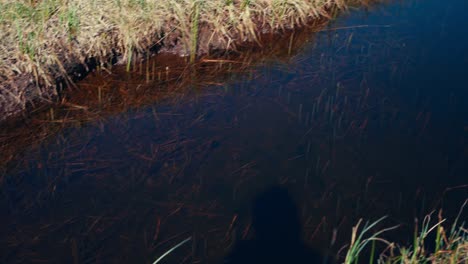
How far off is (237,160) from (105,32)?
67.7 inches

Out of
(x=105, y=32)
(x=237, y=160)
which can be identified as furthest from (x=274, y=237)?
(x=105, y=32)

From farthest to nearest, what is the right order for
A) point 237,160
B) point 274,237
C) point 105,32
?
point 105,32 < point 237,160 < point 274,237

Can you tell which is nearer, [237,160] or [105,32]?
[237,160]

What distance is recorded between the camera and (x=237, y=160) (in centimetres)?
378

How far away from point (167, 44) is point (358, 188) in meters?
2.35

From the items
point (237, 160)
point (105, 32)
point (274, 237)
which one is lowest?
point (274, 237)

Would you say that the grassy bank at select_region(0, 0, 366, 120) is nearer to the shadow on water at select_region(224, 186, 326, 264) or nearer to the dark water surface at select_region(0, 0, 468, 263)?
the dark water surface at select_region(0, 0, 468, 263)

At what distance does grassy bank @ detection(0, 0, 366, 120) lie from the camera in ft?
13.8

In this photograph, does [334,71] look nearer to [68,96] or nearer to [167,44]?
[167,44]

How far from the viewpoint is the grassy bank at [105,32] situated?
13.8 ft

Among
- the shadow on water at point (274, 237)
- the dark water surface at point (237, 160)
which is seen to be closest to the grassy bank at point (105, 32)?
the dark water surface at point (237, 160)

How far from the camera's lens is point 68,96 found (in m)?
4.42

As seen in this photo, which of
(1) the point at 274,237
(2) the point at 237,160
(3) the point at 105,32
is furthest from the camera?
(3) the point at 105,32

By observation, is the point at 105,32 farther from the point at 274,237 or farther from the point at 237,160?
the point at 274,237
